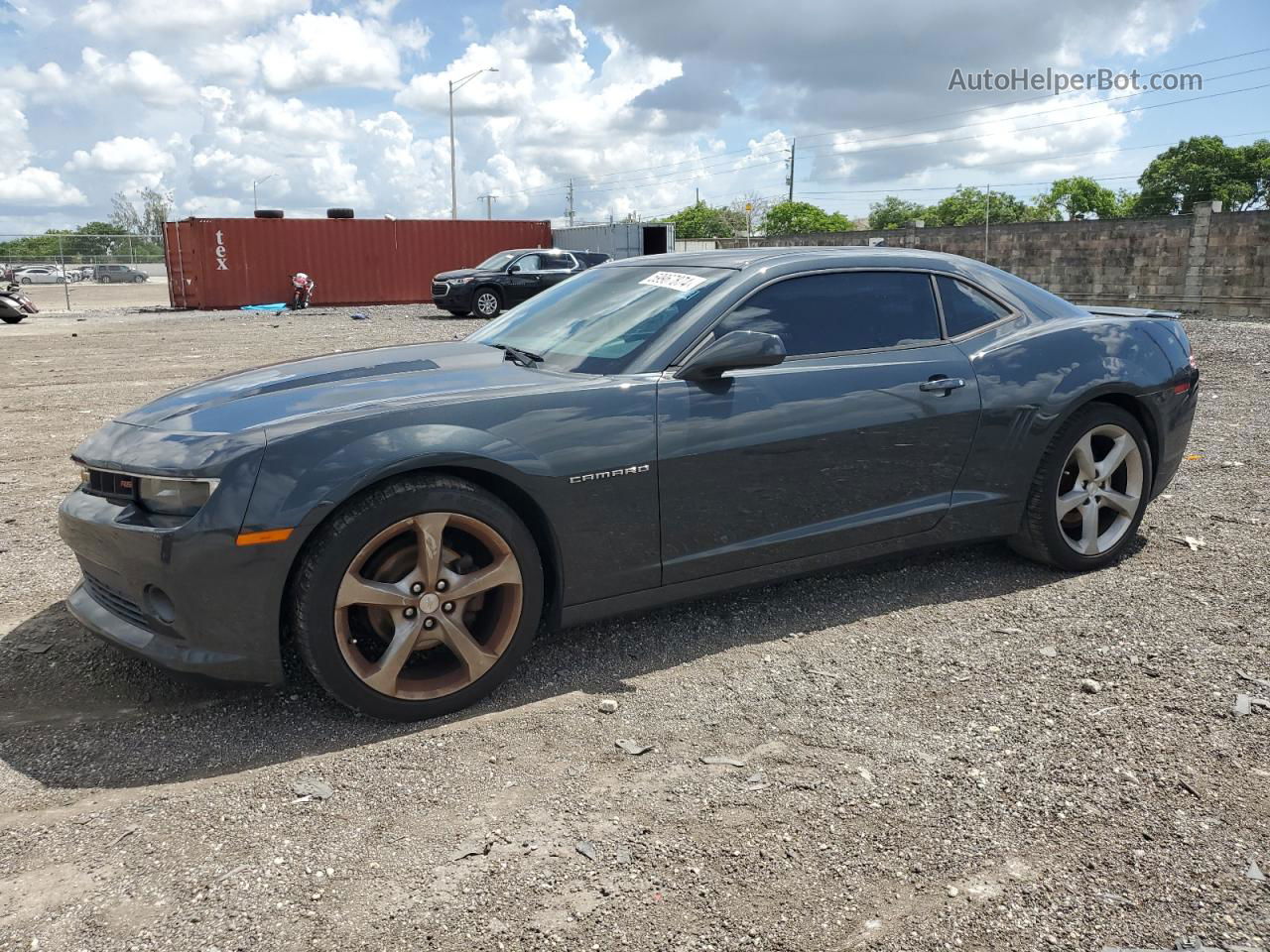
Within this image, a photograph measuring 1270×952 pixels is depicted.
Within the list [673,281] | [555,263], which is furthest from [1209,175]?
[673,281]

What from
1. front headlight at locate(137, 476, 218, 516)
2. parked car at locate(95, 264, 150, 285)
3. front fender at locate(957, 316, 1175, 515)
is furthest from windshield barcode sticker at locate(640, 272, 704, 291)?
parked car at locate(95, 264, 150, 285)

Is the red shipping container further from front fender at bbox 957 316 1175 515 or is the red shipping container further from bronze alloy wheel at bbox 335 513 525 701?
bronze alloy wheel at bbox 335 513 525 701

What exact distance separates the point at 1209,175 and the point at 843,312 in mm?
86804

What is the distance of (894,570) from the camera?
4.62 m

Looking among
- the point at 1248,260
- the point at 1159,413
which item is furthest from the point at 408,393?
the point at 1248,260

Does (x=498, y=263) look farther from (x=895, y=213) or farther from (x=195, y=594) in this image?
(x=895, y=213)

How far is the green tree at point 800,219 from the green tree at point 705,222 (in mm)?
3460

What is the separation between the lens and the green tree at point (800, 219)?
9095 cm

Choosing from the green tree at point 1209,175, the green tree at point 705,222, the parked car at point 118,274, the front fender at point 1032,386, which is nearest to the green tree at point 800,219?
the green tree at point 705,222

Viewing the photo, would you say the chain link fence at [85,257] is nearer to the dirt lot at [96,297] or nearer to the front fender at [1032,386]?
the dirt lot at [96,297]

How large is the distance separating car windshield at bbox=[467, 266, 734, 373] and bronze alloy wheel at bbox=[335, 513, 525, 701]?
81 cm

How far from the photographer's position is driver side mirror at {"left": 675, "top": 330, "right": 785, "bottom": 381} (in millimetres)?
3416

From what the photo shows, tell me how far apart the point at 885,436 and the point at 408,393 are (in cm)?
188

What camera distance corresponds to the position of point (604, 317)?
12.8 ft
